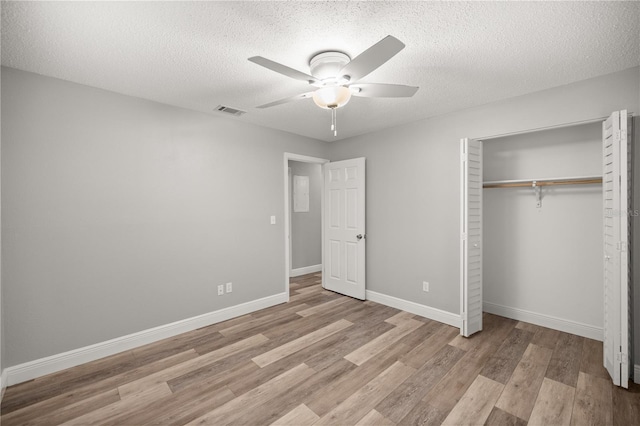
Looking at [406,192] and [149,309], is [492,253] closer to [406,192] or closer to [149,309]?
[406,192]

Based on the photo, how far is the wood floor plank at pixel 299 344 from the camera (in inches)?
103

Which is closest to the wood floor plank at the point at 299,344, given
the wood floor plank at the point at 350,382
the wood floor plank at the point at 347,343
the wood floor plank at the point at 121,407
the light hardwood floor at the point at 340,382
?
the light hardwood floor at the point at 340,382

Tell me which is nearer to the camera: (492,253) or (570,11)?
(570,11)

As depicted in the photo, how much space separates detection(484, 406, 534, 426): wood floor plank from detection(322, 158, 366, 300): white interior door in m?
2.37

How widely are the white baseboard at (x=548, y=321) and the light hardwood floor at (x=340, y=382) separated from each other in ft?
0.32

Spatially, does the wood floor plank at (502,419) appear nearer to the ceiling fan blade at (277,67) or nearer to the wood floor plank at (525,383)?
the wood floor plank at (525,383)

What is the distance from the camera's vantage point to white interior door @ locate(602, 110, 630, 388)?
6.78ft

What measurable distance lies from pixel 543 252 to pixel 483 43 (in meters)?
2.46

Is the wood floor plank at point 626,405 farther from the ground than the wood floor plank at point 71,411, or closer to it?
farther from the ground

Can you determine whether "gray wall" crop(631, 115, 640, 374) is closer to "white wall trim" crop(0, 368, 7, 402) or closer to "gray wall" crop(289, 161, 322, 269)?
"gray wall" crop(289, 161, 322, 269)

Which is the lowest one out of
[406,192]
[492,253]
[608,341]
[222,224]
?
[608,341]

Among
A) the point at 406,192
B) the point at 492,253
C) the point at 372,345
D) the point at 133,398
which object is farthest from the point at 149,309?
the point at 492,253

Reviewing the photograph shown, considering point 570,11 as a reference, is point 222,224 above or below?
below

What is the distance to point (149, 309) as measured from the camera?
9.58ft
